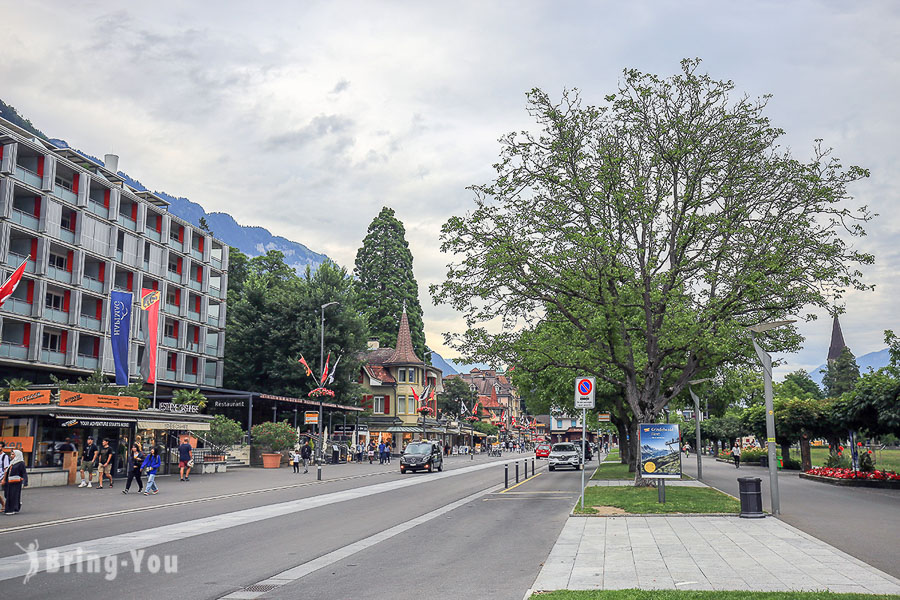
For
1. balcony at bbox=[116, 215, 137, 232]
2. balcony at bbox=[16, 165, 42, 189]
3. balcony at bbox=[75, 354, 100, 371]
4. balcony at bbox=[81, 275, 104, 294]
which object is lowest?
balcony at bbox=[75, 354, 100, 371]

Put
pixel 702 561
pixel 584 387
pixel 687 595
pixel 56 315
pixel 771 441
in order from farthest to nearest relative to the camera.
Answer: pixel 56 315 → pixel 584 387 → pixel 771 441 → pixel 702 561 → pixel 687 595

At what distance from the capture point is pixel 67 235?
48.6 m

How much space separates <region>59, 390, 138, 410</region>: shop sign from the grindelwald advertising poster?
21.3 m

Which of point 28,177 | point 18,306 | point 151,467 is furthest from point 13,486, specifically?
point 28,177

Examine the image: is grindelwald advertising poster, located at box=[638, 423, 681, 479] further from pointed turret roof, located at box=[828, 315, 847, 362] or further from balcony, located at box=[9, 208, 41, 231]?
pointed turret roof, located at box=[828, 315, 847, 362]

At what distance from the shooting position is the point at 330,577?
1008 centimetres

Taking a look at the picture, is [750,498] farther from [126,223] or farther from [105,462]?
[126,223]

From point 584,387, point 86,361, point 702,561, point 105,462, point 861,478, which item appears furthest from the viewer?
point 86,361

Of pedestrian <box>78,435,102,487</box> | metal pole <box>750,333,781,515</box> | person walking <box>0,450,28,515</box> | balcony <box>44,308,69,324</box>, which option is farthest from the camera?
balcony <box>44,308,69,324</box>

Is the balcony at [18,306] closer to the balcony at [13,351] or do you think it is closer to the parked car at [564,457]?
the balcony at [13,351]

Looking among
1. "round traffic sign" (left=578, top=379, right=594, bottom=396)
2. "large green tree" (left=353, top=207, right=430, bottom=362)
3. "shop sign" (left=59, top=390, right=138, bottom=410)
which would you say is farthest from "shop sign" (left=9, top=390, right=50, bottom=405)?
"large green tree" (left=353, top=207, right=430, bottom=362)

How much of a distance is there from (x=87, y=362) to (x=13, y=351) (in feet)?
20.7

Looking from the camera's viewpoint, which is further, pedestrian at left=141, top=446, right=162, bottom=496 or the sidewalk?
pedestrian at left=141, top=446, right=162, bottom=496

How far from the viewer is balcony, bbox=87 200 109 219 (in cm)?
5088
